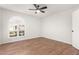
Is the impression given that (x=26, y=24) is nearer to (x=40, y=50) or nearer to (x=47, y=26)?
(x=47, y=26)

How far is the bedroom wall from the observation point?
4.33m

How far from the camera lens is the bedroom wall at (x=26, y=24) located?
14.2 feet

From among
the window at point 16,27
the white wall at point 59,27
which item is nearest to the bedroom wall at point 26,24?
the window at point 16,27

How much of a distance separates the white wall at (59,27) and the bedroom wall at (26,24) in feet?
2.58

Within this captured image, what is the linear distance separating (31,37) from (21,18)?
1.77m

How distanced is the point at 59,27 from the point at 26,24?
2.50 meters

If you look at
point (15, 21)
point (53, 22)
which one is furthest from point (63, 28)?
point (15, 21)

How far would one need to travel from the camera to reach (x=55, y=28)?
516 cm

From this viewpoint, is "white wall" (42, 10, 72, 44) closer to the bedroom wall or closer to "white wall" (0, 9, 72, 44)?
"white wall" (0, 9, 72, 44)

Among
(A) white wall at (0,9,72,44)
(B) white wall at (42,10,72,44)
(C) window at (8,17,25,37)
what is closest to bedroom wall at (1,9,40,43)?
(A) white wall at (0,9,72,44)

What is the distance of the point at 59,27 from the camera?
4.77m

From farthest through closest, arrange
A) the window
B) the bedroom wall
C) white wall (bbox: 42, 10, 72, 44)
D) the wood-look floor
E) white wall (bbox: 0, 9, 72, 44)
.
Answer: the window < the bedroom wall < white wall (bbox: 0, 9, 72, 44) < white wall (bbox: 42, 10, 72, 44) < the wood-look floor

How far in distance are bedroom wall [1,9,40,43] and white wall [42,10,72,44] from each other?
787 millimetres
